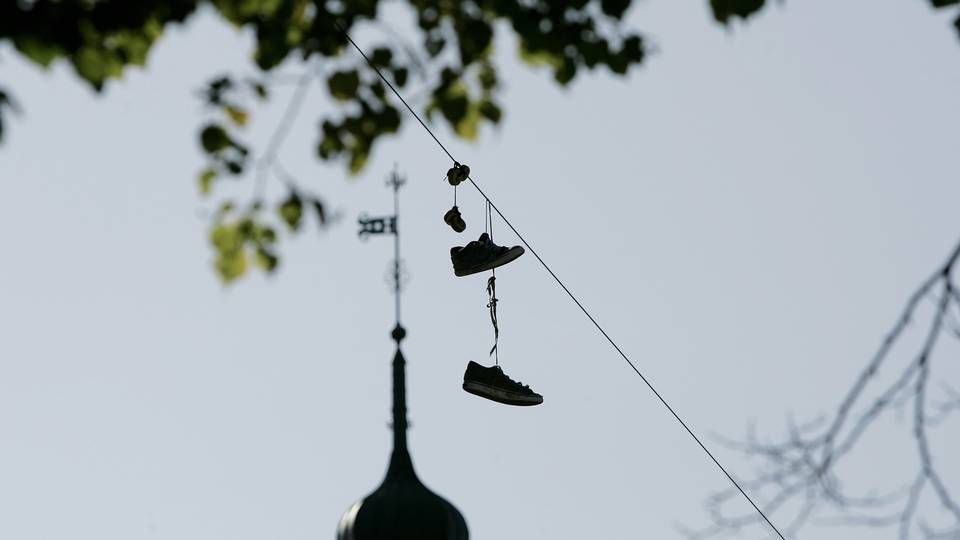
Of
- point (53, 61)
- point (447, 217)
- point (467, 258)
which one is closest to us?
point (53, 61)

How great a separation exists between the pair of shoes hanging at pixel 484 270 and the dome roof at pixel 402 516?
10.6m

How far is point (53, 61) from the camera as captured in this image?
640 centimetres

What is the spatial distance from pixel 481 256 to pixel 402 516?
12481mm

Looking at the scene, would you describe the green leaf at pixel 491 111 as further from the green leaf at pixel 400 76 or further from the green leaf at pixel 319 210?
the green leaf at pixel 319 210

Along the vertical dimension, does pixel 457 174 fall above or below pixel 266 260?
above

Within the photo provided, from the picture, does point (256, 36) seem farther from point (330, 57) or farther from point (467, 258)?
point (467, 258)

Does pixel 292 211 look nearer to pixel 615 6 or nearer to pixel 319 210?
pixel 319 210

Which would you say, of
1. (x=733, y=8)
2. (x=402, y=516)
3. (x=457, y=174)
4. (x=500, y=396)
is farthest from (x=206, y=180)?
(x=402, y=516)

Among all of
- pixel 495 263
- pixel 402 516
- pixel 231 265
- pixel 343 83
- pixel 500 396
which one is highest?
pixel 402 516

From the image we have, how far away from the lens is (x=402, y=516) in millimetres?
26859

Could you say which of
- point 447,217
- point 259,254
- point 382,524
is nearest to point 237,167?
point 259,254

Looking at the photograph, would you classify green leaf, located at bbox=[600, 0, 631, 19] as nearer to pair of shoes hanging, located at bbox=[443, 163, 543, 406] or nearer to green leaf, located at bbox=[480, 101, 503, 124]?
green leaf, located at bbox=[480, 101, 503, 124]

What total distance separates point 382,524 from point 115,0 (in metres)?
20.7

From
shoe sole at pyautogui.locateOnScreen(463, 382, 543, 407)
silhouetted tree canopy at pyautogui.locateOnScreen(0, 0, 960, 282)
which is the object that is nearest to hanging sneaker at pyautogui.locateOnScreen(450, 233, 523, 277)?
shoe sole at pyautogui.locateOnScreen(463, 382, 543, 407)
